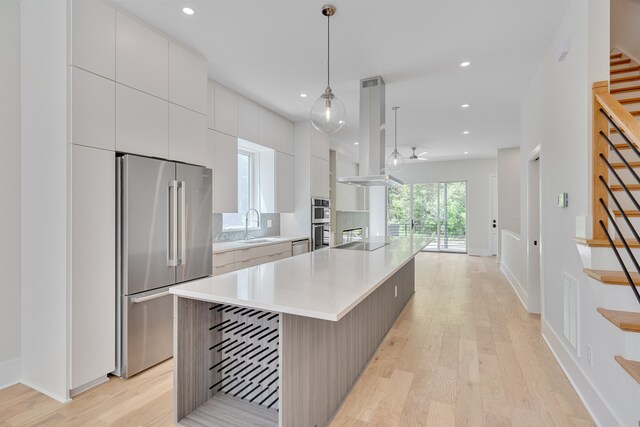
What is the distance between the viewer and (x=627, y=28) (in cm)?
293

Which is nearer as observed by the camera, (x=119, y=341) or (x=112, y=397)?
(x=112, y=397)

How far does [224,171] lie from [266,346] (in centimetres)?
251

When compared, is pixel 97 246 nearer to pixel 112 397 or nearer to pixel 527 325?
pixel 112 397

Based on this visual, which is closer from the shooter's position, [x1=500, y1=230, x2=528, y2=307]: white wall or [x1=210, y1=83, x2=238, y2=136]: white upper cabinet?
[x1=210, y1=83, x2=238, y2=136]: white upper cabinet

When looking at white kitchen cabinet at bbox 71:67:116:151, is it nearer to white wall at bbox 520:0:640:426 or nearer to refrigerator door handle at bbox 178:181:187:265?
refrigerator door handle at bbox 178:181:187:265

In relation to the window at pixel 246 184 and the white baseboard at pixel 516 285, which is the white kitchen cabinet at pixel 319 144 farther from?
the white baseboard at pixel 516 285

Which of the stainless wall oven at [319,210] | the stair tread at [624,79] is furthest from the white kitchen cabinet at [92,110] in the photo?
the stair tread at [624,79]

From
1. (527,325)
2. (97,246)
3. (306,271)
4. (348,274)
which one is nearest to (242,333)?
(306,271)

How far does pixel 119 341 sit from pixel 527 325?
3.91 meters

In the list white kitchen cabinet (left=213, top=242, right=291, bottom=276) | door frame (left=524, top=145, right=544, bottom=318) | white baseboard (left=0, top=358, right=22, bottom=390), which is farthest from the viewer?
door frame (left=524, top=145, right=544, bottom=318)

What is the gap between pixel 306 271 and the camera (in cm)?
216

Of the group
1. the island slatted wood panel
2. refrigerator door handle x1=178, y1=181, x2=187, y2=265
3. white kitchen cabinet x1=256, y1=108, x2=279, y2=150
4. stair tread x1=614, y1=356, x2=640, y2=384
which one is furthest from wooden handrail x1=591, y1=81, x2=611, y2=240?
white kitchen cabinet x1=256, y1=108, x2=279, y2=150

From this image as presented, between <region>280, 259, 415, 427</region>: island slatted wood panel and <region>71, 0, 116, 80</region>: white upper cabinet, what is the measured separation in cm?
218

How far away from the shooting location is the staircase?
1376 mm
